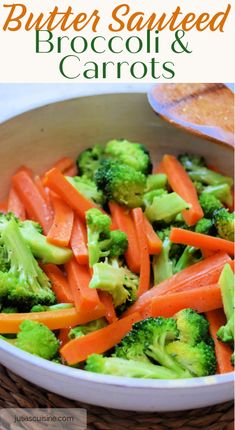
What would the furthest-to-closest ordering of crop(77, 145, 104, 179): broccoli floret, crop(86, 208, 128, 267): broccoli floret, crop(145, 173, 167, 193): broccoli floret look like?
crop(77, 145, 104, 179): broccoli floret < crop(145, 173, 167, 193): broccoli floret < crop(86, 208, 128, 267): broccoli floret

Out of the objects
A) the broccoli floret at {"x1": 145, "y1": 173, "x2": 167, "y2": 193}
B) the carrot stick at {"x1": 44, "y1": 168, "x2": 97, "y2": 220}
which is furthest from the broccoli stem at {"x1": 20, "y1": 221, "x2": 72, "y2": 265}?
the broccoli floret at {"x1": 145, "y1": 173, "x2": 167, "y2": 193}

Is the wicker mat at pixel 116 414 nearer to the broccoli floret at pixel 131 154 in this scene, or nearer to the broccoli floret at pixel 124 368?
the broccoli floret at pixel 124 368

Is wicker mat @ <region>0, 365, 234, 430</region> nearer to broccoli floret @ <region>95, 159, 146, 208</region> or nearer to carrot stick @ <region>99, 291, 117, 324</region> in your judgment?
carrot stick @ <region>99, 291, 117, 324</region>

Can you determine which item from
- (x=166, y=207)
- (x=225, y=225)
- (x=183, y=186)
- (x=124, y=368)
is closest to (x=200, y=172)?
(x=183, y=186)

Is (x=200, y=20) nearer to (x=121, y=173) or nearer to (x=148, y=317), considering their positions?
(x=121, y=173)

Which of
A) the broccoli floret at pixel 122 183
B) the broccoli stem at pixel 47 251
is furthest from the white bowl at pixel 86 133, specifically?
the broccoli stem at pixel 47 251

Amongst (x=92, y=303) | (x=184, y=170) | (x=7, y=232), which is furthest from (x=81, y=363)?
(x=184, y=170)
